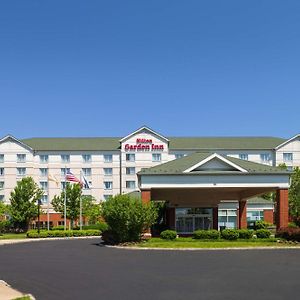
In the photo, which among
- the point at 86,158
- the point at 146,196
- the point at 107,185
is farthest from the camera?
the point at 107,185

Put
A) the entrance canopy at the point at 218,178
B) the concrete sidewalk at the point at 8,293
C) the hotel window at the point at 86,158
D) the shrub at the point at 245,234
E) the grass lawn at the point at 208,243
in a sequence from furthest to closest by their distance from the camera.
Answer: the hotel window at the point at 86,158 < the entrance canopy at the point at 218,178 < the shrub at the point at 245,234 < the grass lawn at the point at 208,243 < the concrete sidewalk at the point at 8,293

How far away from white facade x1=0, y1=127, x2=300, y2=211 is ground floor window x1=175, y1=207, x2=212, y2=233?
121 ft

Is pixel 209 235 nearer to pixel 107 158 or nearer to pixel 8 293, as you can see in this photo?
pixel 8 293

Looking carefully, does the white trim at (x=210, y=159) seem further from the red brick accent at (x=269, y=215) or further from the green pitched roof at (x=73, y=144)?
the green pitched roof at (x=73, y=144)

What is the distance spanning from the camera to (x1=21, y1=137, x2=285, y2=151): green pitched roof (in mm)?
90812

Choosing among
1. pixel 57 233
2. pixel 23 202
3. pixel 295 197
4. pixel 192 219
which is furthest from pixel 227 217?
pixel 23 202

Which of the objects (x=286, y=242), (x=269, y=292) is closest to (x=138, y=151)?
(x=286, y=242)

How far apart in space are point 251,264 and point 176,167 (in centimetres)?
1947

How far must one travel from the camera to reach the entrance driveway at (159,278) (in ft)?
44.6

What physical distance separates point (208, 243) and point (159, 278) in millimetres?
17287

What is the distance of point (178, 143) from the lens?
93062mm

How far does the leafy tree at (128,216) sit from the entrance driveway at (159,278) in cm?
1085

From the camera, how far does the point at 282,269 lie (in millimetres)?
19438

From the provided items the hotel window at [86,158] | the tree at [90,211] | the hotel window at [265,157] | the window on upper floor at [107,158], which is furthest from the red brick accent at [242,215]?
the hotel window at [86,158]
